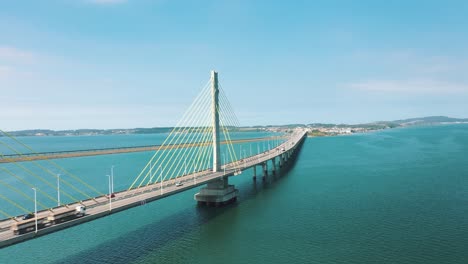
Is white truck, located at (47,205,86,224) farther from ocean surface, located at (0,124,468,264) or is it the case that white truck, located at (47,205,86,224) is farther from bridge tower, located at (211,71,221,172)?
bridge tower, located at (211,71,221,172)

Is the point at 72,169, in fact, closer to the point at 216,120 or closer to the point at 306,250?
the point at 216,120

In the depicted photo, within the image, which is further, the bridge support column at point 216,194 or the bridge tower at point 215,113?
the bridge tower at point 215,113

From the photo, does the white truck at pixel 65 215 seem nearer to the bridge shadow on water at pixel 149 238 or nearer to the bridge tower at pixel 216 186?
the bridge shadow on water at pixel 149 238

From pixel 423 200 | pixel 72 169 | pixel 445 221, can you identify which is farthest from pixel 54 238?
pixel 72 169

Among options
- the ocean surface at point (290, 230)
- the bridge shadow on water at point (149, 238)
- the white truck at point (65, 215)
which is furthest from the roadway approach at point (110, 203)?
Result: the ocean surface at point (290, 230)

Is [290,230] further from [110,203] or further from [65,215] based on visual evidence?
[65,215]

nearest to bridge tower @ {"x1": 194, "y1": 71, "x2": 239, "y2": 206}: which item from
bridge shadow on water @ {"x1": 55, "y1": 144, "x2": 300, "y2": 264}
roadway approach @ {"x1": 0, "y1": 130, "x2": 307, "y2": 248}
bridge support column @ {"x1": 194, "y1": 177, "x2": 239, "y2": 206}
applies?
bridge support column @ {"x1": 194, "y1": 177, "x2": 239, "y2": 206}

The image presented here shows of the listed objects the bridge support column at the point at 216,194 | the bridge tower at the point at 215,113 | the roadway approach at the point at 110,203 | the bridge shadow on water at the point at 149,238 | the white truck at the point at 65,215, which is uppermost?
the bridge tower at the point at 215,113

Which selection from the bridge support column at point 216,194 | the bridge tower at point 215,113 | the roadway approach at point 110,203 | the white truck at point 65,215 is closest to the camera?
the roadway approach at point 110,203
